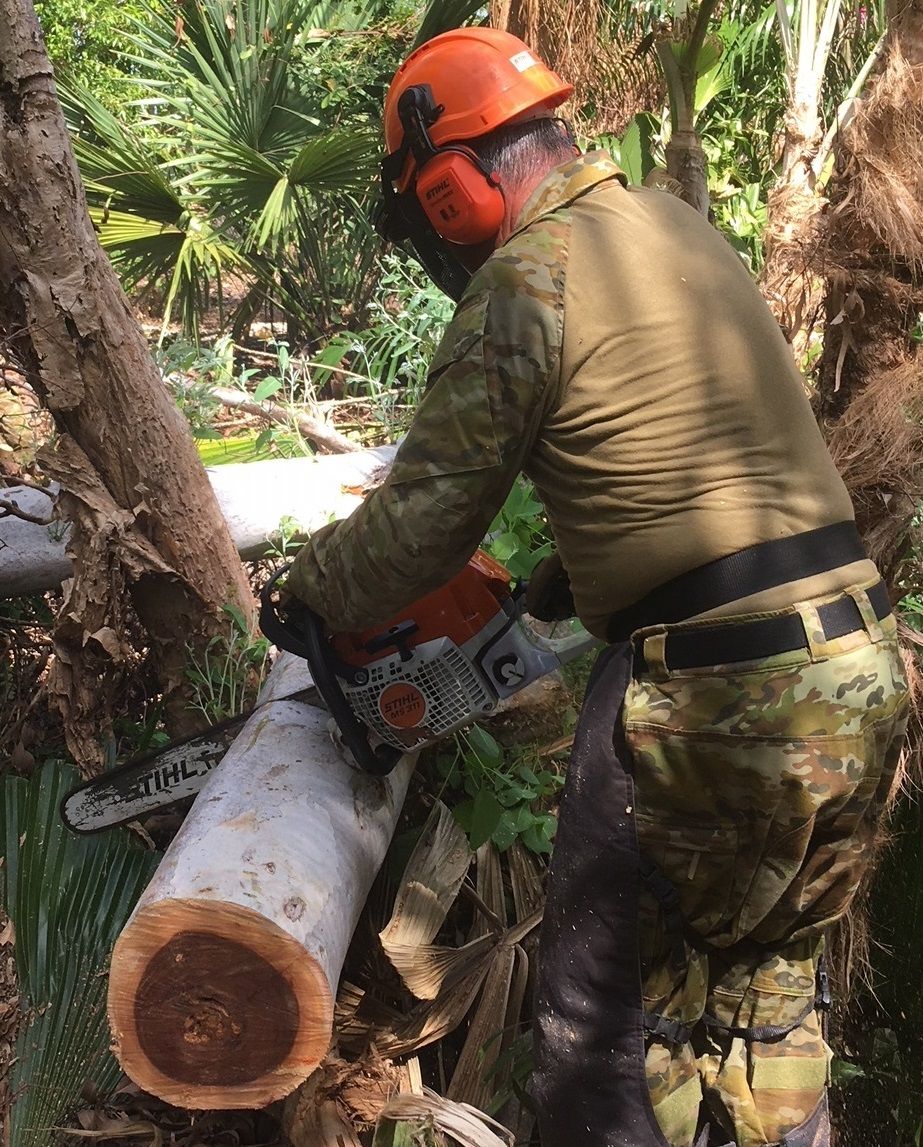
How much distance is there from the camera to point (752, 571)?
1656 millimetres

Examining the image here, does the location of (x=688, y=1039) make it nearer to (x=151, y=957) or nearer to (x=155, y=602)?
(x=151, y=957)

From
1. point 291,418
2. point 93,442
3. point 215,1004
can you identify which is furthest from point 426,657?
point 291,418

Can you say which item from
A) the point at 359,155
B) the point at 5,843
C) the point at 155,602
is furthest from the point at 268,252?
the point at 5,843

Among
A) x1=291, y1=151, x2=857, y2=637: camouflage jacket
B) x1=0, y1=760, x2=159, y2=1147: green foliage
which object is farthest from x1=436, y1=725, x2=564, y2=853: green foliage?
x1=291, y1=151, x2=857, y2=637: camouflage jacket

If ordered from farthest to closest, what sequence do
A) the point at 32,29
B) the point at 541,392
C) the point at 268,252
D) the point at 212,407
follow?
the point at 268,252 < the point at 212,407 < the point at 32,29 < the point at 541,392

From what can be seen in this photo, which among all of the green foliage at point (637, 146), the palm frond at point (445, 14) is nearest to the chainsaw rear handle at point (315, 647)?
the green foliage at point (637, 146)

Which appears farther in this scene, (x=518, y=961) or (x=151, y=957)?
(x=518, y=961)

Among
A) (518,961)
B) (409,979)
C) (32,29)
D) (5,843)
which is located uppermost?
(32,29)

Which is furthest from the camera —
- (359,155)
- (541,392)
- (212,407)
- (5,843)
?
(359,155)

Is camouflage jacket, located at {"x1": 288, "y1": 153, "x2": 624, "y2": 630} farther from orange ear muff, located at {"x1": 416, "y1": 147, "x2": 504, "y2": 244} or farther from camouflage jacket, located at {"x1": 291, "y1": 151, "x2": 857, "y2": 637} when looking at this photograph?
orange ear muff, located at {"x1": 416, "y1": 147, "x2": 504, "y2": 244}

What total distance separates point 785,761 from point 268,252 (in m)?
6.09

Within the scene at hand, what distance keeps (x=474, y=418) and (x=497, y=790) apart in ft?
4.49

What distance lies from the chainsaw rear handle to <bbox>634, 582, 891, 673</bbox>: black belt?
29.5 inches

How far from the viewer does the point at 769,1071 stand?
1.99 meters
